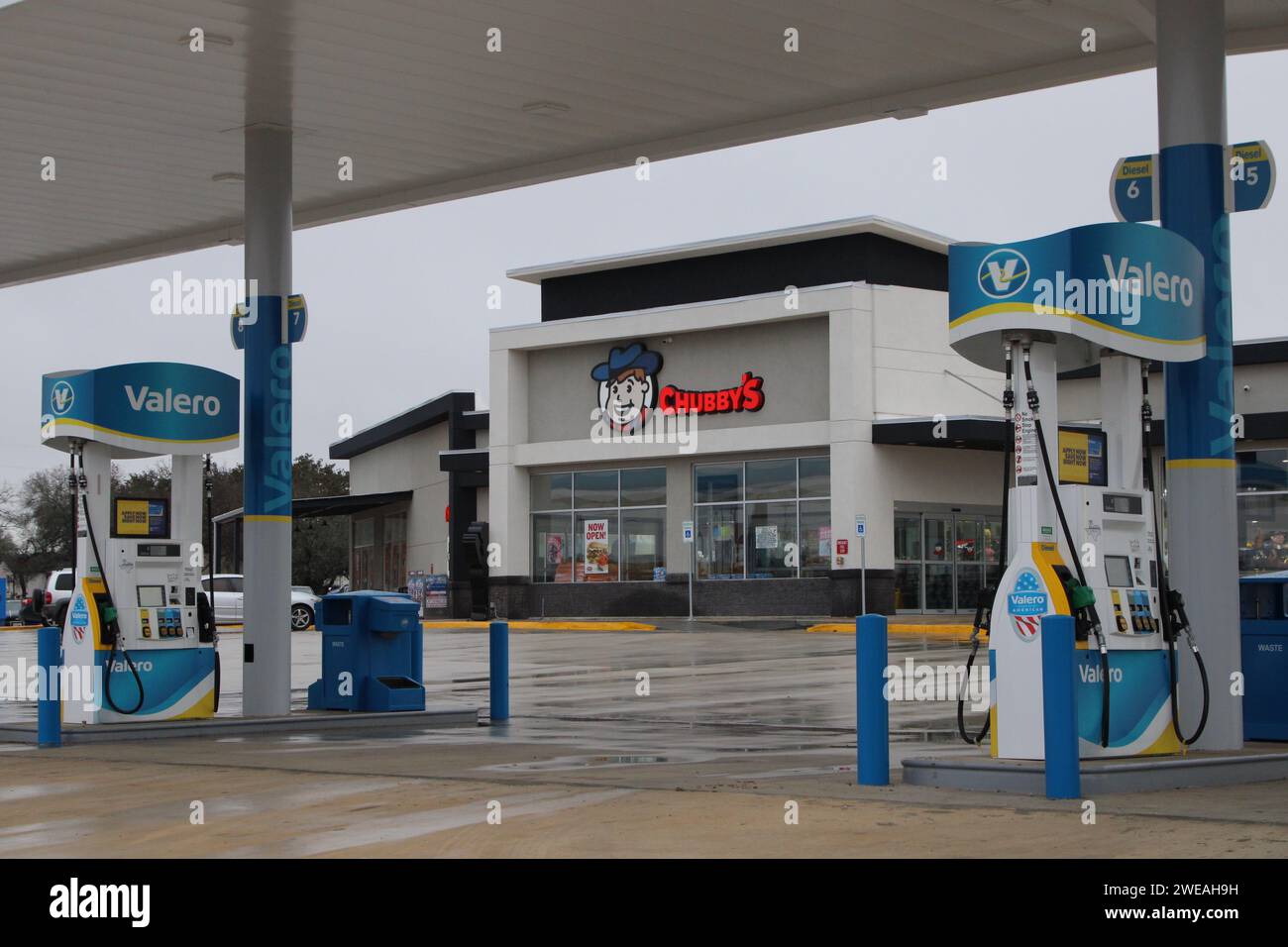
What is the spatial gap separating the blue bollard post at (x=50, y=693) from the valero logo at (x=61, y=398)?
Result: 209 centimetres

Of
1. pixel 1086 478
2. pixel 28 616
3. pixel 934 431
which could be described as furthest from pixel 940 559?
pixel 1086 478

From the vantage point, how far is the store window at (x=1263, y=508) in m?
39.2

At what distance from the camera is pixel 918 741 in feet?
42.4

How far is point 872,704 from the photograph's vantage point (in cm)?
951

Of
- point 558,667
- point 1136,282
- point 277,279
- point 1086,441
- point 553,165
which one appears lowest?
point 558,667

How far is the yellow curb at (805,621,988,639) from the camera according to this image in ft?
116

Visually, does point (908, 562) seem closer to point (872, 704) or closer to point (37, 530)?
point (872, 704)

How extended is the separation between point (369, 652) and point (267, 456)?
2115 millimetres

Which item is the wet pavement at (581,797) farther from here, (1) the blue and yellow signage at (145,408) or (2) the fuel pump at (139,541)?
(1) the blue and yellow signage at (145,408)

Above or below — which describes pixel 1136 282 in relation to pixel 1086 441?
above
